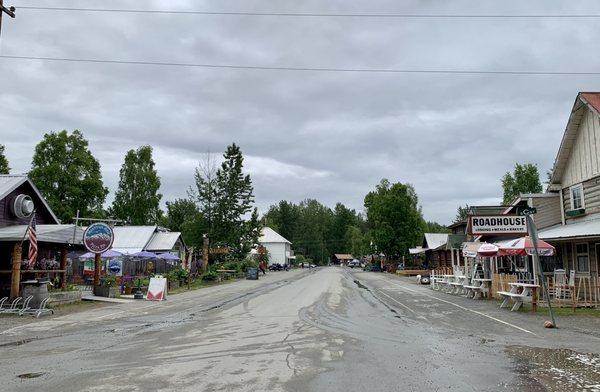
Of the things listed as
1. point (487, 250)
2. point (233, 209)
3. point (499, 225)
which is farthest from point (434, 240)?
point (499, 225)

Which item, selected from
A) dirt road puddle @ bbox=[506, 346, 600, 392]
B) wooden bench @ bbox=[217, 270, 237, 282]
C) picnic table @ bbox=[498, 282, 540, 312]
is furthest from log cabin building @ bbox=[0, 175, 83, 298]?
wooden bench @ bbox=[217, 270, 237, 282]

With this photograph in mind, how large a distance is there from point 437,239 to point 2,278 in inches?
2058

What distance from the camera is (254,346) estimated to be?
1062cm

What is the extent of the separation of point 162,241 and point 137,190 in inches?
679

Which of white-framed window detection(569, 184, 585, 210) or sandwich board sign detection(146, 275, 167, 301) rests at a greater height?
white-framed window detection(569, 184, 585, 210)

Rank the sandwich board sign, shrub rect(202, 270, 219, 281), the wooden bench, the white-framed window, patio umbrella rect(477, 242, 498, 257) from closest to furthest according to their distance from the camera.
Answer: patio umbrella rect(477, 242, 498, 257) → the white-framed window → the sandwich board sign → shrub rect(202, 270, 219, 281) → the wooden bench

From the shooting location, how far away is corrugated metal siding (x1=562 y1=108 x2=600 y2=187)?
21.9m

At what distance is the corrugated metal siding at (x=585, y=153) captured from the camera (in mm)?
21872

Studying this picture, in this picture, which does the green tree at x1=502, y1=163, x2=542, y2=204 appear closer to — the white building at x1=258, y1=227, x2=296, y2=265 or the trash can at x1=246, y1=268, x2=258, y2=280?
the trash can at x1=246, y1=268, x2=258, y2=280

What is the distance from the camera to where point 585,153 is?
22812mm

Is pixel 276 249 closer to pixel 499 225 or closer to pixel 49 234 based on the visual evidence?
pixel 49 234

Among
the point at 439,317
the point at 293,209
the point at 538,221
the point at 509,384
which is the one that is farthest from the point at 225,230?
the point at 293,209

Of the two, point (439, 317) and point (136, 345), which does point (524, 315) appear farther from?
point (136, 345)

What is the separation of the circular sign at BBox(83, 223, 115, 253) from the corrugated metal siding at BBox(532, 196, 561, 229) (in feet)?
69.0
